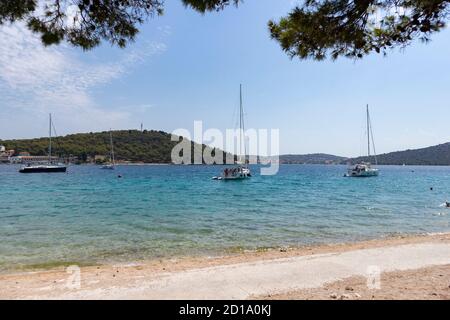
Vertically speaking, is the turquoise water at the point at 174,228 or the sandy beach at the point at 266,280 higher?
the sandy beach at the point at 266,280

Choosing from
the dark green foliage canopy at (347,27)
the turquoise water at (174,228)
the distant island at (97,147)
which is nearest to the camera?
the dark green foliage canopy at (347,27)

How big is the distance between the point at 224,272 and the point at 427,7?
264 inches

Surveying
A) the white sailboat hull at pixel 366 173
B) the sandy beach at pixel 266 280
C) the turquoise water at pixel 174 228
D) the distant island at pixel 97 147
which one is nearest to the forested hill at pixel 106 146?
the distant island at pixel 97 147

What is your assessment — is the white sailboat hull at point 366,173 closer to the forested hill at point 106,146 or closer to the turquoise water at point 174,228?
the turquoise water at point 174,228

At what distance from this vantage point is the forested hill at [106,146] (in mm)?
158625

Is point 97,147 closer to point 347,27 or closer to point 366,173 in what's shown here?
point 366,173

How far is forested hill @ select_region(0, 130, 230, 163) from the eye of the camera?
158625 mm

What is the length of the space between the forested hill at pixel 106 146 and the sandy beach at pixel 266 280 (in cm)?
15374

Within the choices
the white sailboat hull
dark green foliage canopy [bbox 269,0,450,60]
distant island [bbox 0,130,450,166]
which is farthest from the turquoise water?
distant island [bbox 0,130,450,166]

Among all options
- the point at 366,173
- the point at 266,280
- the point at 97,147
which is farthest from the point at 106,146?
the point at 266,280

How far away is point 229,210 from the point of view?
83.4 feet

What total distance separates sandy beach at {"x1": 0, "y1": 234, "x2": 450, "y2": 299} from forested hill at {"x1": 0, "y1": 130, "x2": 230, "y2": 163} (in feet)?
504
